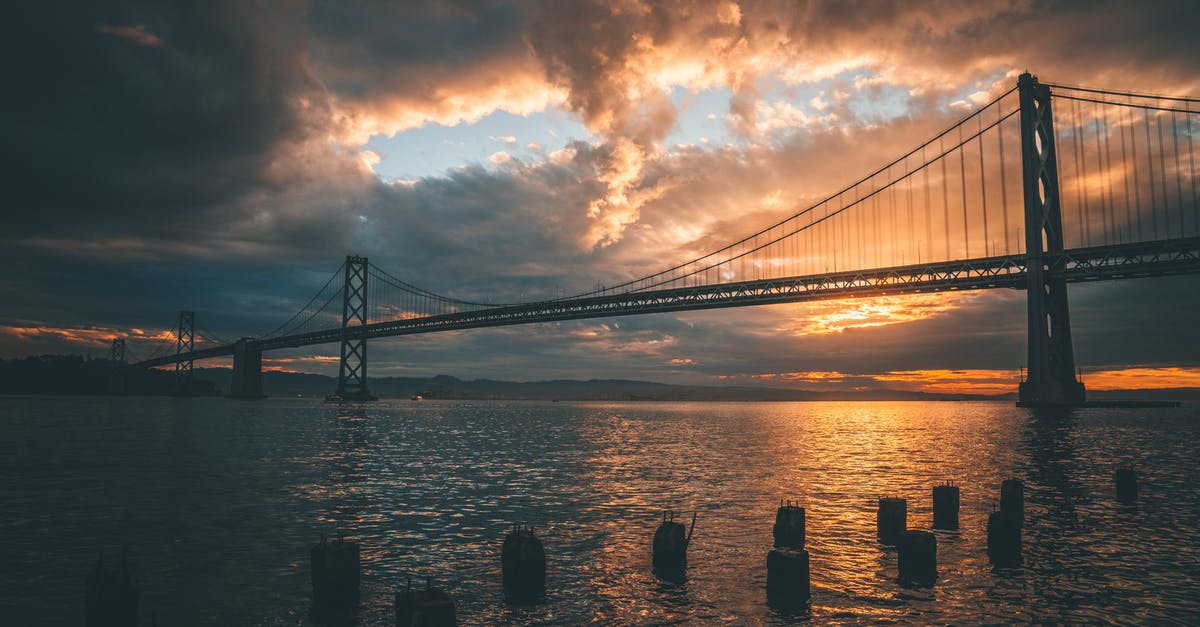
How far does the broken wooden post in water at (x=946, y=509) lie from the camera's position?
16.4 meters

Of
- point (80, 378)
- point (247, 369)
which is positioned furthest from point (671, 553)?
point (80, 378)

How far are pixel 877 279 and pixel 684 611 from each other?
72925 mm

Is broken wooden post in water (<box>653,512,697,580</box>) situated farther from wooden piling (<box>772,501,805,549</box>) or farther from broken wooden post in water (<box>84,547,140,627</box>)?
broken wooden post in water (<box>84,547,140,627</box>)

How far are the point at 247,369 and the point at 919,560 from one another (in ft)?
446

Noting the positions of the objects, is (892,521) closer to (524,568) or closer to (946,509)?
(946,509)

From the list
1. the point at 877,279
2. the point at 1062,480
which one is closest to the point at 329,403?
the point at 877,279

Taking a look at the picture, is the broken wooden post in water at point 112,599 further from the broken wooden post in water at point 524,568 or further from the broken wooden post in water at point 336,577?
the broken wooden post in water at point 524,568

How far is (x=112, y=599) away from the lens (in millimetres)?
8961

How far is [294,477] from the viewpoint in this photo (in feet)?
84.5

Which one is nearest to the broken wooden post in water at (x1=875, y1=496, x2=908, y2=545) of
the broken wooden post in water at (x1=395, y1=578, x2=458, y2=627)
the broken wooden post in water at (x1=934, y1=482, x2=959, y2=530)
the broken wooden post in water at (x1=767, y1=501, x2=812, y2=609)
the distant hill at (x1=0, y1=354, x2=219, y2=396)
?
the broken wooden post in water at (x1=934, y1=482, x2=959, y2=530)

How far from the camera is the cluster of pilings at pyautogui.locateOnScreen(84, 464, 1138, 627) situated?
891 cm

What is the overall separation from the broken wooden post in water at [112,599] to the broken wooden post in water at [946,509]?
16201 millimetres

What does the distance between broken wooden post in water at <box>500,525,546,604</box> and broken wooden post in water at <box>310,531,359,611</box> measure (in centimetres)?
235

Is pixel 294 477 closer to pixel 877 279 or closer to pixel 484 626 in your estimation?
pixel 484 626
